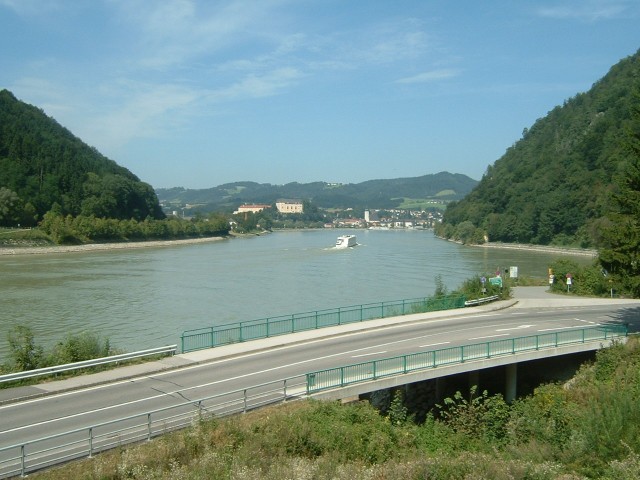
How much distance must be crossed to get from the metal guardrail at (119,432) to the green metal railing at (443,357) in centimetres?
70

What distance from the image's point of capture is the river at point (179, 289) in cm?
3127

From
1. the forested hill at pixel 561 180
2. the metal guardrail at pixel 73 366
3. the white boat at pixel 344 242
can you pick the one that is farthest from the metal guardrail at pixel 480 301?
the white boat at pixel 344 242

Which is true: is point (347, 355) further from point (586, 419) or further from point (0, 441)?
point (0, 441)

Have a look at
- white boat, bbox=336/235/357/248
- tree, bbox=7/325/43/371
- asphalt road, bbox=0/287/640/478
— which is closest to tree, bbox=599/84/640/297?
asphalt road, bbox=0/287/640/478

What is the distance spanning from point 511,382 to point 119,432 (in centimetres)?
1098

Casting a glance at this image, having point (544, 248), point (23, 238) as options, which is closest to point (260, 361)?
point (23, 238)

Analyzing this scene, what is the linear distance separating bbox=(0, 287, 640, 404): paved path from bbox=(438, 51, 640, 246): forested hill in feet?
190

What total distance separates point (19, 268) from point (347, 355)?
2112 inches

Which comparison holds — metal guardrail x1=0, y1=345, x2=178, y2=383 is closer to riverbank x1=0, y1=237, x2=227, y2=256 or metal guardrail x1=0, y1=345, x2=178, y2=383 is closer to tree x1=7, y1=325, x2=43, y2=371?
tree x1=7, y1=325, x2=43, y2=371

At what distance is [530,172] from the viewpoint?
131 meters

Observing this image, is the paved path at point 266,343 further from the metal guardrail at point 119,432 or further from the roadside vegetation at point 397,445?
the roadside vegetation at point 397,445

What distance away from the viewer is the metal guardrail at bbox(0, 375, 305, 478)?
387 inches

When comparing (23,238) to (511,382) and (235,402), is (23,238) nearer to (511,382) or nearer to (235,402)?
(511,382)

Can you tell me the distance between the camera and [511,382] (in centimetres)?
1761
